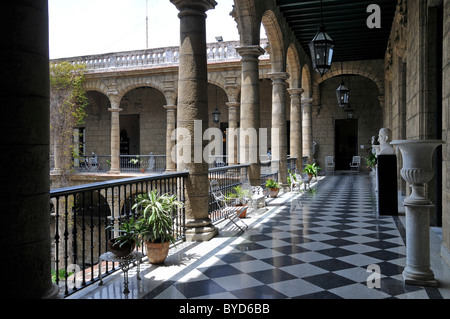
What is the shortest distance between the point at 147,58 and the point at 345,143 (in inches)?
447

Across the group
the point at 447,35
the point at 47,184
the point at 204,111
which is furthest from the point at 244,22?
the point at 47,184

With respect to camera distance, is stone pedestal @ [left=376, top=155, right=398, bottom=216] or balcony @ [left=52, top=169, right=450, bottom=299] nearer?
balcony @ [left=52, top=169, right=450, bottom=299]

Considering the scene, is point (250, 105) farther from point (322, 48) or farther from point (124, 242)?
point (124, 242)

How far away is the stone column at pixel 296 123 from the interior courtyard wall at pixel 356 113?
5.82 meters

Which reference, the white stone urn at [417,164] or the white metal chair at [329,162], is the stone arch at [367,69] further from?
the white stone urn at [417,164]

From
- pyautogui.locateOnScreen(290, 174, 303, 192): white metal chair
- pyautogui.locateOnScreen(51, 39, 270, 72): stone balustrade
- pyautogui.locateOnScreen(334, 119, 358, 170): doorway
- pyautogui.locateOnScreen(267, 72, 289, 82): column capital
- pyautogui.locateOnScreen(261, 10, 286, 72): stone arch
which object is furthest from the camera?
pyautogui.locateOnScreen(334, 119, 358, 170): doorway

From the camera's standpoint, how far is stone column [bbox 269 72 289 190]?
1006cm

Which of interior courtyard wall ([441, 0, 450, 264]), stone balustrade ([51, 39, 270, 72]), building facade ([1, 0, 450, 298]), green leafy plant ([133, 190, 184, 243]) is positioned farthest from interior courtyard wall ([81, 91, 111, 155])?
interior courtyard wall ([441, 0, 450, 264])

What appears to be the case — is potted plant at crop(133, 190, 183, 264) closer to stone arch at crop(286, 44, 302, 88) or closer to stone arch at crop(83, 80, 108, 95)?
stone arch at crop(286, 44, 302, 88)

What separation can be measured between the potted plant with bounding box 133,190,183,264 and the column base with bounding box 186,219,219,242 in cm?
96

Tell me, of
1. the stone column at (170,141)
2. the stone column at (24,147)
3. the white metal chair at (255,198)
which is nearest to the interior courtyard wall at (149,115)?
the stone column at (170,141)

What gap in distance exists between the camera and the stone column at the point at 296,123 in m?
12.6
